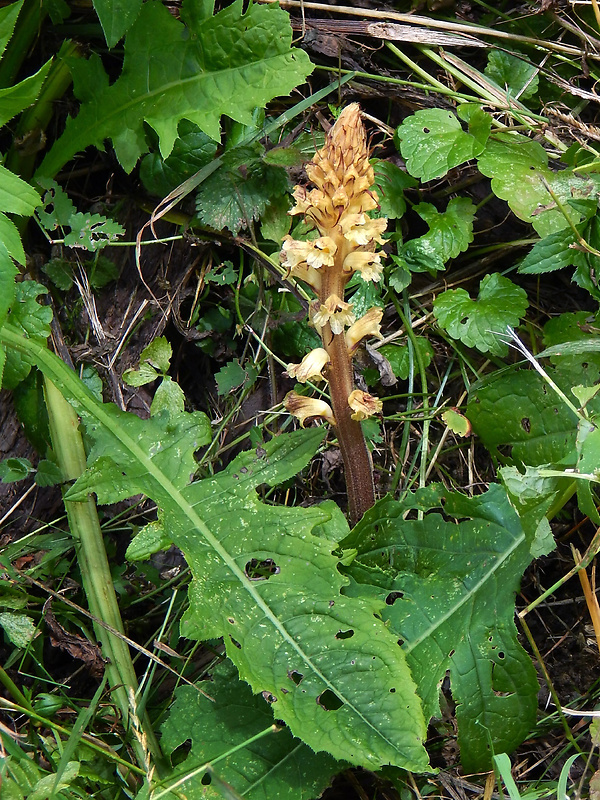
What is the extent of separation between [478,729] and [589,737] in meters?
0.43

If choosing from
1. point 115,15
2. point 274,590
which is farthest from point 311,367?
point 115,15

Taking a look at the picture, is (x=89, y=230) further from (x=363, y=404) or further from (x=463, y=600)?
(x=463, y=600)

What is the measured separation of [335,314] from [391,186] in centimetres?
100

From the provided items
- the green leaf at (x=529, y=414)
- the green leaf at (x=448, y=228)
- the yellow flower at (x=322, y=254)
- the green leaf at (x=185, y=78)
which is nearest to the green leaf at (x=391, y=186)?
the green leaf at (x=448, y=228)

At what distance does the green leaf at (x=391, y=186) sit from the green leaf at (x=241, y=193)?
1.18 feet

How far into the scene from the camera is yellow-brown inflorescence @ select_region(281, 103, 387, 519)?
1.69m

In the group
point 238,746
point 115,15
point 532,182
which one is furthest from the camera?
point 532,182

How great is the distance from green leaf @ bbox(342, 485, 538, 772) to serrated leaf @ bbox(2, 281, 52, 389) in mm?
1336

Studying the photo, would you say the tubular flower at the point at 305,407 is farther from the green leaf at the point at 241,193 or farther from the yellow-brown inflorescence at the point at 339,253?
the green leaf at the point at 241,193

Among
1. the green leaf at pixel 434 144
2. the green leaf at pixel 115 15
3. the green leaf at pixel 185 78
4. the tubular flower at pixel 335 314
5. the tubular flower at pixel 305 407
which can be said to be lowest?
the tubular flower at pixel 305 407

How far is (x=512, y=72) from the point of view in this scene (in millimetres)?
2680

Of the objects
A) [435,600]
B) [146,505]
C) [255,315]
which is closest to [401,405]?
[255,315]

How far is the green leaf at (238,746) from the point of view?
1793mm

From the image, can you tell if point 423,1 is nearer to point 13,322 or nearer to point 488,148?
point 488,148
